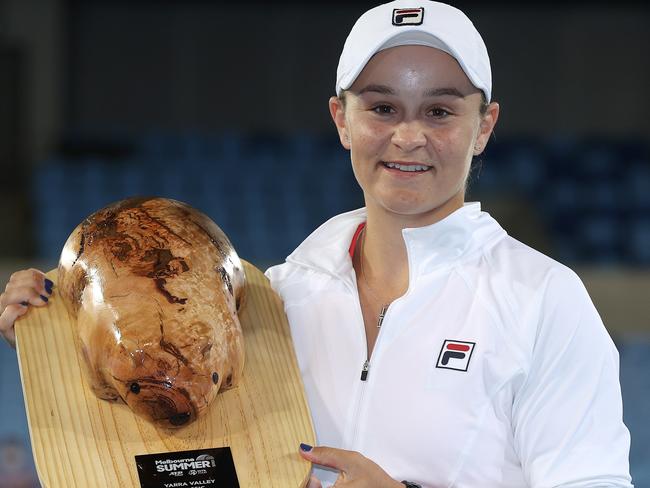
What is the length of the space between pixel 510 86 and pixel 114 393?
23.3 ft

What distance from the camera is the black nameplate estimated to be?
134 centimetres

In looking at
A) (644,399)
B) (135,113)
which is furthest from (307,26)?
(644,399)

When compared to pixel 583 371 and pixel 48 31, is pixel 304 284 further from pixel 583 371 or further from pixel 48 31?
pixel 48 31

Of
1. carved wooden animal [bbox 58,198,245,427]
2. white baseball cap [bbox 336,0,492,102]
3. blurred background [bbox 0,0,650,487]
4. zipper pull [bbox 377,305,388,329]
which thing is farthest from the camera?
blurred background [bbox 0,0,650,487]

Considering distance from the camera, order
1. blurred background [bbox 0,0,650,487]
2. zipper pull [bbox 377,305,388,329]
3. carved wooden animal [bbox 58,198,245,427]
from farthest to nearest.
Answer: blurred background [bbox 0,0,650,487] < zipper pull [bbox 377,305,388,329] < carved wooden animal [bbox 58,198,245,427]

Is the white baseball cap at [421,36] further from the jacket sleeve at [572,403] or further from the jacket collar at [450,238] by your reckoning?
the jacket sleeve at [572,403]

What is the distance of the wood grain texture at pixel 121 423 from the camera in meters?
1.33

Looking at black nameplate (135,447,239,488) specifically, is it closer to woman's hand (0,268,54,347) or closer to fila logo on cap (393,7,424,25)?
woman's hand (0,268,54,347)

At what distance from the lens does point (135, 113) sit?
26.4ft

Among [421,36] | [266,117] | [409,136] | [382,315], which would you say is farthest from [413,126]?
[266,117]

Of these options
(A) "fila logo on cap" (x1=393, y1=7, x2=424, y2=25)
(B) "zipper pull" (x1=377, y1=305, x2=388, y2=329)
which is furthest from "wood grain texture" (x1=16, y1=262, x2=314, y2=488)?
(A) "fila logo on cap" (x1=393, y1=7, x2=424, y2=25)

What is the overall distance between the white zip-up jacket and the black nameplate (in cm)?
19

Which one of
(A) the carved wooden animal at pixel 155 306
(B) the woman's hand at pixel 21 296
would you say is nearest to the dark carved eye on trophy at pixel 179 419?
Answer: (A) the carved wooden animal at pixel 155 306

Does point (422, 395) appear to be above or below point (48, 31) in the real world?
below
